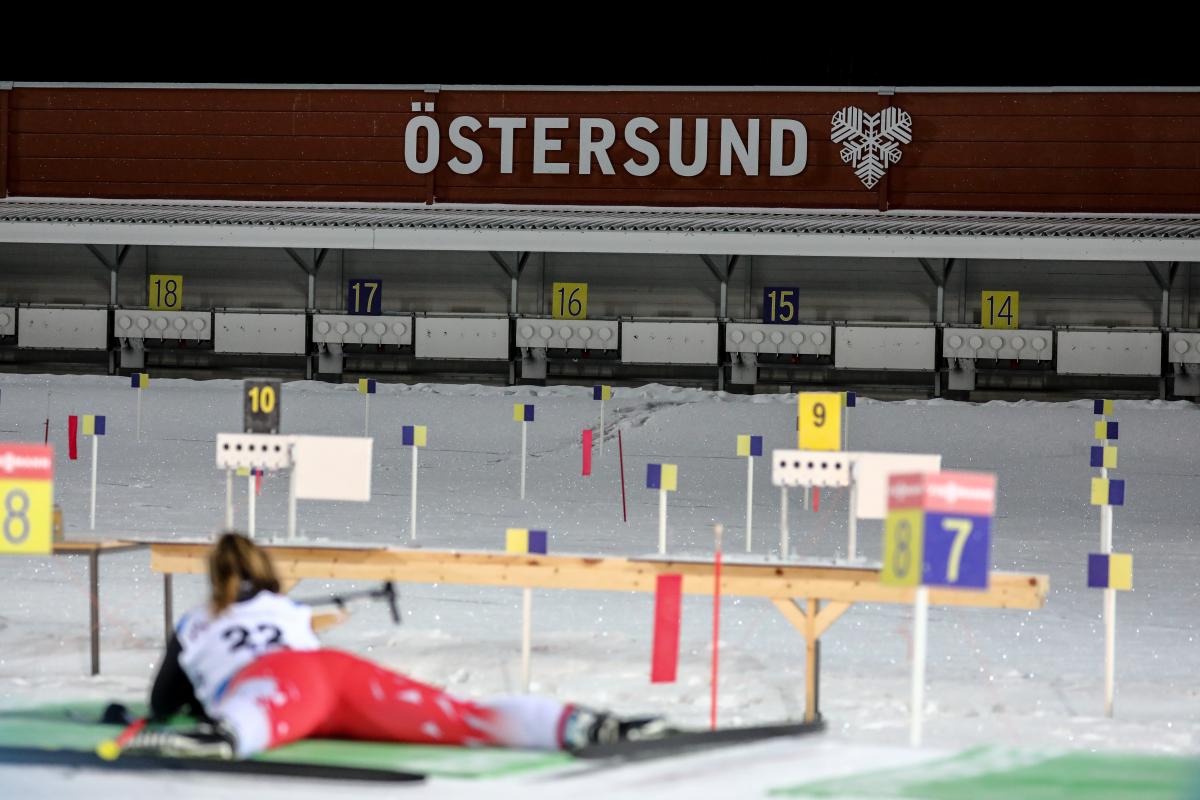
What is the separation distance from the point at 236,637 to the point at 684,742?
1359mm

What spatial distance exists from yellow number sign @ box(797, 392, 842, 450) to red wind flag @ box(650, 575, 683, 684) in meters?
1.74

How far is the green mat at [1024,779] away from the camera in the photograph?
177 inches

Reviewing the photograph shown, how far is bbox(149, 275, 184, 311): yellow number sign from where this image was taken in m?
22.2

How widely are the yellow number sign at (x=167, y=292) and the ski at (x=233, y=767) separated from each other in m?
18.2

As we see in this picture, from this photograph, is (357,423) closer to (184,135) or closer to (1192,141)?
(184,135)

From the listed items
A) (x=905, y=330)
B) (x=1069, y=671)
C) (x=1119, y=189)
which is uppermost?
(x=1119, y=189)

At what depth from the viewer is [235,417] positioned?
57.9 ft

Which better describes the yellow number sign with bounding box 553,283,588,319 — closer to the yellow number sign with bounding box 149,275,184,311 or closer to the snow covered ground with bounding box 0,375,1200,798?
the snow covered ground with bounding box 0,375,1200,798

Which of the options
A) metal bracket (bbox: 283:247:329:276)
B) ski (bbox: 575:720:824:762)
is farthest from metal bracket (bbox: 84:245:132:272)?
ski (bbox: 575:720:824:762)

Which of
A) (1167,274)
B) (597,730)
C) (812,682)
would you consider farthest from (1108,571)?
(1167,274)

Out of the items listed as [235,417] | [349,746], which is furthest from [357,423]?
[349,746]

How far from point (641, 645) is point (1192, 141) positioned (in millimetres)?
15844

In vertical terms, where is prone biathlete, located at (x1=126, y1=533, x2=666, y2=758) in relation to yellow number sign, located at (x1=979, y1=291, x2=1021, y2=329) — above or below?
below

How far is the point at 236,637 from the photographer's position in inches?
196
